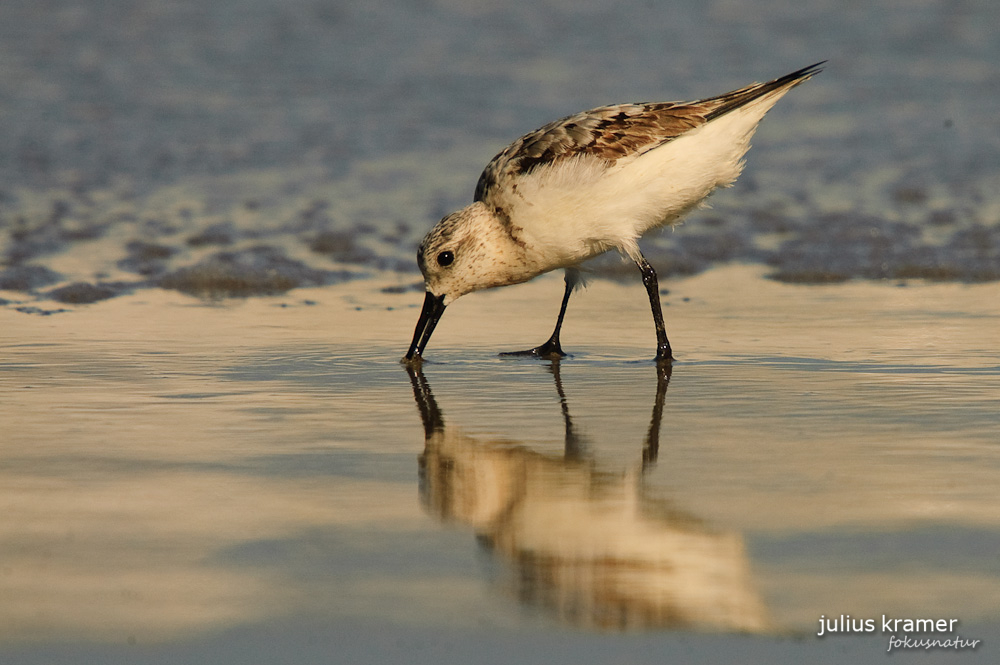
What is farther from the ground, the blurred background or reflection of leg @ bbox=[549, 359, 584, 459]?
the blurred background

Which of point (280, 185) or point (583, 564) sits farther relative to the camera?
point (280, 185)

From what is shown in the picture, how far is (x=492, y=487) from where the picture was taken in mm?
4105

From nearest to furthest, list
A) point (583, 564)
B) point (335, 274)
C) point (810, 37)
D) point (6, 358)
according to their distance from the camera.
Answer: point (583, 564) < point (6, 358) < point (335, 274) < point (810, 37)

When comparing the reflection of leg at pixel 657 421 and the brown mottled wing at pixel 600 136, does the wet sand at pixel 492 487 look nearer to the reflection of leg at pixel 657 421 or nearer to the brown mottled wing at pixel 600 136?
the reflection of leg at pixel 657 421

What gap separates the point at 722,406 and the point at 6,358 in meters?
3.25

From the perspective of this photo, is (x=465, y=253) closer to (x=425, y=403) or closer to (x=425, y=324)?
(x=425, y=324)

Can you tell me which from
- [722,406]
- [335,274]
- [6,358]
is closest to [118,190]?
[335,274]

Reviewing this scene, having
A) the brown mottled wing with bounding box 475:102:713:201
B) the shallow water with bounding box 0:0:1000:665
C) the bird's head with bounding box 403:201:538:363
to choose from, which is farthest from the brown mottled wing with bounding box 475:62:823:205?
the shallow water with bounding box 0:0:1000:665

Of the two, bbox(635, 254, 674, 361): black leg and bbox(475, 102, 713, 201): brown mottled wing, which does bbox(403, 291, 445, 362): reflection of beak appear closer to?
bbox(475, 102, 713, 201): brown mottled wing

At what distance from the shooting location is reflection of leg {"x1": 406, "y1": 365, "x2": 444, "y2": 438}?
500 cm

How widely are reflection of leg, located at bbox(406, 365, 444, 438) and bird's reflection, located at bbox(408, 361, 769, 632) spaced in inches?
9.5

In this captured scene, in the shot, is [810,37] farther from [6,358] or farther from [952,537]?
[952,537]

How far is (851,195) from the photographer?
37.3 ft

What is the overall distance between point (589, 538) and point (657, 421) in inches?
60.7
